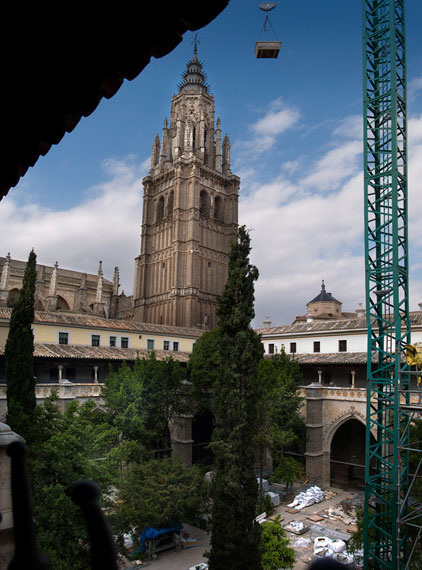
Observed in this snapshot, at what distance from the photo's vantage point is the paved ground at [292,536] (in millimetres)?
17250

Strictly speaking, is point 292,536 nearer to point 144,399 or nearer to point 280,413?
point 280,413

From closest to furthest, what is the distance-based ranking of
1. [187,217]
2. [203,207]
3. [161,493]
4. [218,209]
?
[161,493]
[187,217]
[203,207]
[218,209]

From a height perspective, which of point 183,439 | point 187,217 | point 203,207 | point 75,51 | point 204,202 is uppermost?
point 204,202

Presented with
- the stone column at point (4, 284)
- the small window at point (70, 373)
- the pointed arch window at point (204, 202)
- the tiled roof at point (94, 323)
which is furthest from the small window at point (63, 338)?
the pointed arch window at point (204, 202)

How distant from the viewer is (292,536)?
65.0ft

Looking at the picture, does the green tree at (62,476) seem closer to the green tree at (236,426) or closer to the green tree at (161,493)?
the green tree at (161,493)

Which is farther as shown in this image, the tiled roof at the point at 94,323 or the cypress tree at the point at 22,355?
the tiled roof at the point at 94,323

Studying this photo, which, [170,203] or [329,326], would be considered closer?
[329,326]

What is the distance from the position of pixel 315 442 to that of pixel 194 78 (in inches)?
2054

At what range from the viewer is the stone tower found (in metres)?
52.5

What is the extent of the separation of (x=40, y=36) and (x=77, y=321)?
29.4m

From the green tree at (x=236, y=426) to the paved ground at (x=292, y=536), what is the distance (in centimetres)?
216

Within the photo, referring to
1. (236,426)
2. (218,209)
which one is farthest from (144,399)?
(218,209)

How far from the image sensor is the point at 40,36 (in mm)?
1923
